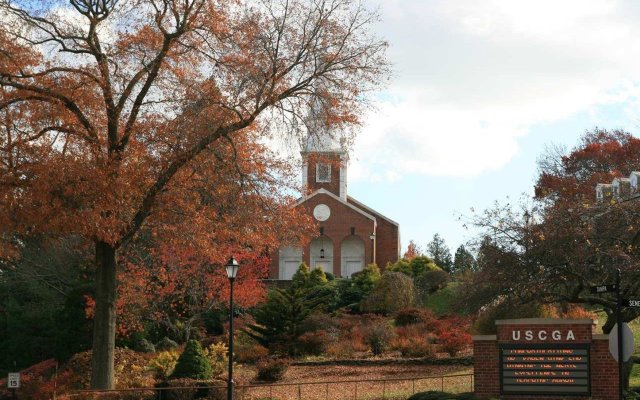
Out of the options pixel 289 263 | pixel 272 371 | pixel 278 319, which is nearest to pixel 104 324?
pixel 272 371

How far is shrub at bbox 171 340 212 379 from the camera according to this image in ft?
88.9

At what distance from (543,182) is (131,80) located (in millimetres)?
53165

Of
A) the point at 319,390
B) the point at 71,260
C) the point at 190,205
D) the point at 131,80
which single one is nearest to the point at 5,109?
the point at 131,80

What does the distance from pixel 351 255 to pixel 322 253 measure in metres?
2.03

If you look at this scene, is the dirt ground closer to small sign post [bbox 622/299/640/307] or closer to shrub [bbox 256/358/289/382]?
shrub [bbox 256/358/289/382]

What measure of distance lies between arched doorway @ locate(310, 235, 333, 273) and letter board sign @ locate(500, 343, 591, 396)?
4198 centimetres

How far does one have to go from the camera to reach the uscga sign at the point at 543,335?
2003 centimetres

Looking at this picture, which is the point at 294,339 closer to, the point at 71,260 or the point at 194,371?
the point at 194,371

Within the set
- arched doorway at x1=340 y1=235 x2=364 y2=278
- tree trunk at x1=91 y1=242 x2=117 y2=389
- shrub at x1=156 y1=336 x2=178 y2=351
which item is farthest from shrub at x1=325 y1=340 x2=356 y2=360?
arched doorway at x1=340 y1=235 x2=364 y2=278

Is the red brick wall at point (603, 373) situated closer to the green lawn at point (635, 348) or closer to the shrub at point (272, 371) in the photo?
the green lawn at point (635, 348)

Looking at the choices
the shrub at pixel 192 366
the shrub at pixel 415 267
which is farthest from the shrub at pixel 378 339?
the shrub at pixel 415 267

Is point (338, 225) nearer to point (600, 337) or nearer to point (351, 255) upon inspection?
point (351, 255)

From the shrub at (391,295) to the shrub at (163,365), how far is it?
19314 millimetres

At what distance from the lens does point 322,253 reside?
62.7m
